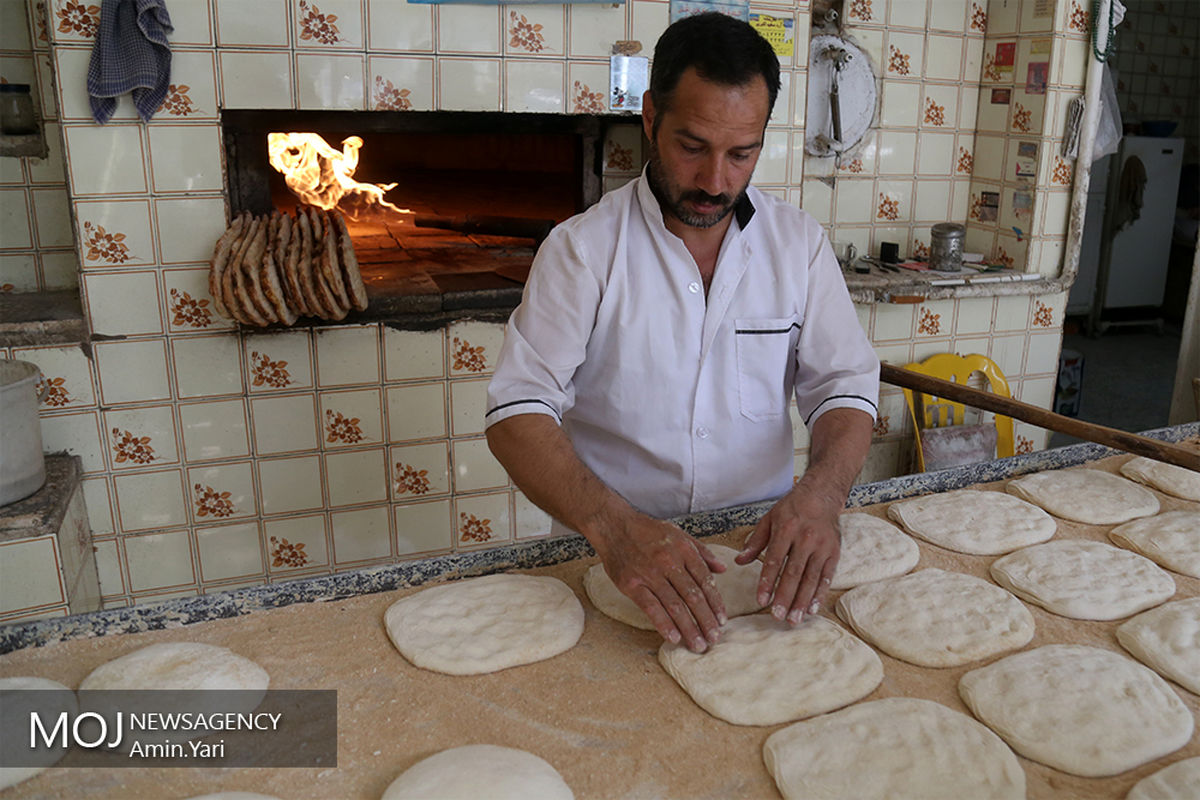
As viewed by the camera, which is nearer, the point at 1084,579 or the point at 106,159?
the point at 1084,579

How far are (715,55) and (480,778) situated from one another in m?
1.14

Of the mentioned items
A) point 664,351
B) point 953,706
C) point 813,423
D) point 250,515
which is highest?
point 664,351

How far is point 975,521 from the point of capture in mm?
1810

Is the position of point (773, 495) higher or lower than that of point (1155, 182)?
lower

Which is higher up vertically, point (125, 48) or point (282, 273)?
point (125, 48)

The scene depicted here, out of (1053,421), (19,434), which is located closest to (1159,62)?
(1053,421)

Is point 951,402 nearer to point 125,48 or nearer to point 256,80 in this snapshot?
point 256,80

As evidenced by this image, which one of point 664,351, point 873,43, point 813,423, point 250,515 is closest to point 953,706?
point 813,423

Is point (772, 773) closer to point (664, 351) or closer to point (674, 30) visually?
point (664, 351)

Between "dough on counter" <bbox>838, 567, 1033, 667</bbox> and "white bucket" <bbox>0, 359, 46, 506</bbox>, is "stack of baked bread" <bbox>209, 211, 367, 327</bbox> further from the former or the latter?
"dough on counter" <bbox>838, 567, 1033, 667</bbox>

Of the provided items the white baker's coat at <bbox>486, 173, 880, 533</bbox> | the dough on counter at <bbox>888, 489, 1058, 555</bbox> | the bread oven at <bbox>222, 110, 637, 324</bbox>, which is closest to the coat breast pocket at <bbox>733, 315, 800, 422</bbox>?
the white baker's coat at <bbox>486, 173, 880, 533</bbox>

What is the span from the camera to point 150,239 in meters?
2.42

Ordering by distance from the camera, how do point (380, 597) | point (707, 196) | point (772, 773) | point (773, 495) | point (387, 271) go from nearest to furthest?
point (772, 773), point (380, 597), point (707, 196), point (773, 495), point (387, 271)

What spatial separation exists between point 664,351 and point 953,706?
0.78 m
